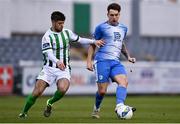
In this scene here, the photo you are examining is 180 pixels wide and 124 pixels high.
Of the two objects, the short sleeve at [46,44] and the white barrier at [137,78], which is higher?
the short sleeve at [46,44]

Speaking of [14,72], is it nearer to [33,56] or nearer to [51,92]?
[51,92]

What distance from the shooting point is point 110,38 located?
48.0 ft

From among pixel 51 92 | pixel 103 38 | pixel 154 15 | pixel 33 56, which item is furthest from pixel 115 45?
pixel 154 15

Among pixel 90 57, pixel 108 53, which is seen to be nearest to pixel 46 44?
pixel 90 57

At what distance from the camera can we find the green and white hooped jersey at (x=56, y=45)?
14195 millimetres

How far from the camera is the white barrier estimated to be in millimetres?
30172

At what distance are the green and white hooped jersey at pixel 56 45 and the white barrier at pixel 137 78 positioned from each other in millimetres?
15159

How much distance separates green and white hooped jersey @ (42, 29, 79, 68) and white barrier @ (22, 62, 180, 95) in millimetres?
15159

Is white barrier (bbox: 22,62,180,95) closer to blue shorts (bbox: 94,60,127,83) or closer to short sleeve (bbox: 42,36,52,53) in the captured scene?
blue shorts (bbox: 94,60,127,83)

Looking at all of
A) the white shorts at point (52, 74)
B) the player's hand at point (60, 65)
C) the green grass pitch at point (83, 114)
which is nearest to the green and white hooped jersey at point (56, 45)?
the white shorts at point (52, 74)

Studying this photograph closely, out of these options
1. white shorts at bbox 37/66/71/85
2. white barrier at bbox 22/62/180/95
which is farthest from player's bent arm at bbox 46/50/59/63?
white barrier at bbox 22/62/180/95

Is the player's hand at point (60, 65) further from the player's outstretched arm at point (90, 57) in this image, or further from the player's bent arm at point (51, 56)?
the player's outstretched arm at point (90, 57)

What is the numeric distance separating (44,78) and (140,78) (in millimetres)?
16868

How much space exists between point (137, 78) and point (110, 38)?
53.7 ft
